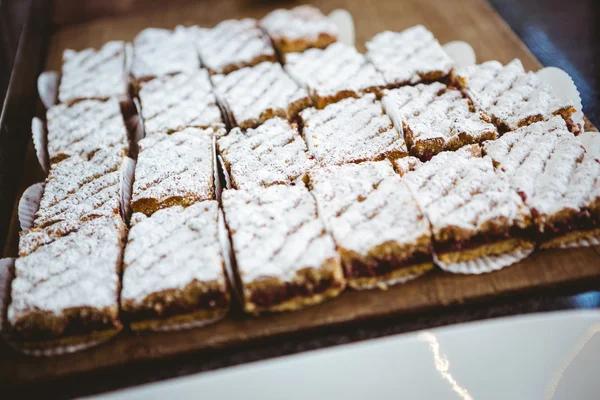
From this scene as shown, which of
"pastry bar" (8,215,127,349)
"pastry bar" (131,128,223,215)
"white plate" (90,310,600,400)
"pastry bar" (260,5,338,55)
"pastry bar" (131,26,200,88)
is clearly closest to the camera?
"white plate" (90,310,600,400)

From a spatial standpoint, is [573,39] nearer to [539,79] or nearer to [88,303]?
[539,79]

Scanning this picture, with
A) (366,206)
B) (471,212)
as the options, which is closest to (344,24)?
(366,206)

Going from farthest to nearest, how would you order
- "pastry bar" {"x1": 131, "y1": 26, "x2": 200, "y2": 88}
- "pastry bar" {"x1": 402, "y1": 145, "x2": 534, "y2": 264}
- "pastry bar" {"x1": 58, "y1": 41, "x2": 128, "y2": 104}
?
1. "pastry bar" {"x1": 131, "y1": 26, "x2": 200, "y2": 88}
2. "pastry bar" {"x1": 58, "y1": 41, "x2": 128, "y2": 104}
3. "pastry bar" {"x1": 402, "y1": 145, "x2": 534, "y2": 264}

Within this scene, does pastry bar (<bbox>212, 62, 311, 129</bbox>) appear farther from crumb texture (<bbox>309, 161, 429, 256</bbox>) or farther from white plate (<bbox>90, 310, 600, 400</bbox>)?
white plate (<bbox>90, 310, 600, 400</bbox>)

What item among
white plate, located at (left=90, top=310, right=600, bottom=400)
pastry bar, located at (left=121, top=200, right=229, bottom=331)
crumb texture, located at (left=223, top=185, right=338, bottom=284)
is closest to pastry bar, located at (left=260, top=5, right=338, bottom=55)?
crumb texture, located at (left=223, top=185, right=338, bottom=284)

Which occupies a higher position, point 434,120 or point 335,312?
point 434,120

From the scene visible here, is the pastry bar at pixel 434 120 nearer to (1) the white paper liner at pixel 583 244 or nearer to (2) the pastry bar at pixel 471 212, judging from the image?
(2) the pastry bar at pixel 471 212

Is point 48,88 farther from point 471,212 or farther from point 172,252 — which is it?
point 471,212

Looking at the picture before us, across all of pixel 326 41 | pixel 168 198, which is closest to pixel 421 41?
pixel 326 41
